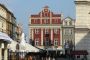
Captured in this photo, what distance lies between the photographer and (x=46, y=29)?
99.4m

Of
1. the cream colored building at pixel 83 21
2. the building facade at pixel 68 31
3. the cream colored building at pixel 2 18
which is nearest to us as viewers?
the cream colored building at pixel 83 21

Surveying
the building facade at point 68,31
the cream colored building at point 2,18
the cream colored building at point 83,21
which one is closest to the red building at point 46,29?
the building facade at point 68,31

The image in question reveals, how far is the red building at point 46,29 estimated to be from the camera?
97188mm

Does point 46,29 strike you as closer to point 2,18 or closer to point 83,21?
point 2,18

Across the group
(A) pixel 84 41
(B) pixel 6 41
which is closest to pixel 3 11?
(A) pixel 84 41

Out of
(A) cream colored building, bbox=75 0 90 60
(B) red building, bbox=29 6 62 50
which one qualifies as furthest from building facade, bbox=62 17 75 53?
(A) cream colored building, bbox=75 0 90 60

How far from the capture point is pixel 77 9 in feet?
128

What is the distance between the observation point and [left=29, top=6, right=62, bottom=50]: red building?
97188 millimetres

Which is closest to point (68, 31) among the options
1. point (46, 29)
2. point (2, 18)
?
point (46, 29)

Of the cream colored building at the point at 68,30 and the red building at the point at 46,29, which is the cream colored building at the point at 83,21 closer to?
the red building at the point at 46,29

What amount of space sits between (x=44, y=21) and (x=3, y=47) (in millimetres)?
80806

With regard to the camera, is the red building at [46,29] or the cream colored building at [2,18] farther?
the red building at [46,29]

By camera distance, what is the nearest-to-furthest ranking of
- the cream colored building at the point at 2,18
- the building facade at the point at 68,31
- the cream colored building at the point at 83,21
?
the cream colored building at the point at 83,21 → the cream colored building at the point at 2,18 → the building facade at the point at 68,31

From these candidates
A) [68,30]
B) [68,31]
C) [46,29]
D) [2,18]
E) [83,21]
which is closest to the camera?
[83,21]
